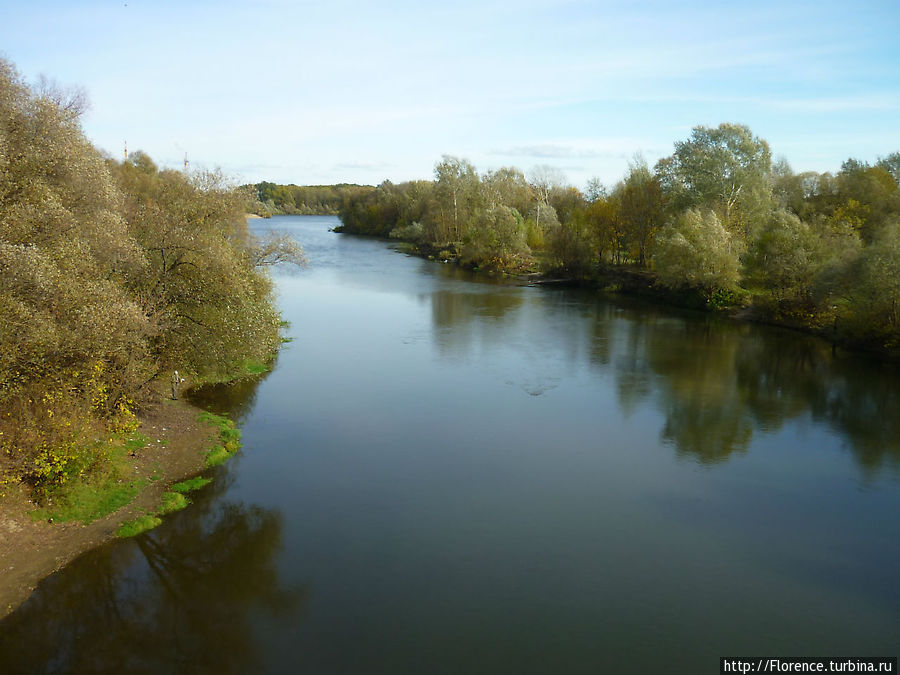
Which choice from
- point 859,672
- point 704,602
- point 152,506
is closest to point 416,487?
point 152,506

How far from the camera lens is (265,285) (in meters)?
22.8

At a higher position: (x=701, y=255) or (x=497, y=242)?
(x=497, y=242)

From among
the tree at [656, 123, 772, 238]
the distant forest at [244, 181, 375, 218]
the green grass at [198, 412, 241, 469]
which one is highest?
the distant forest at [244, 181, 375, 218]

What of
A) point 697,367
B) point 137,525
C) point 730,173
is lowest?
point 137,525

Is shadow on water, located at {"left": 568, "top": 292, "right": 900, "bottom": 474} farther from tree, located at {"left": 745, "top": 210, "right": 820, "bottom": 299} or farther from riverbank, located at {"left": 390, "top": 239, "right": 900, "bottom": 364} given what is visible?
tree, located at {"left": 745, "top": 210, "right": 820, "bottom": 299}

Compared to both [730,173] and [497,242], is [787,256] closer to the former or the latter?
[730,173]

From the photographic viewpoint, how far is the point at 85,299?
1276 cm

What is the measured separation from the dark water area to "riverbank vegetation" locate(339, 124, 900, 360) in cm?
606

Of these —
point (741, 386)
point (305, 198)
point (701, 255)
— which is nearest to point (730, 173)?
point (701, 255)

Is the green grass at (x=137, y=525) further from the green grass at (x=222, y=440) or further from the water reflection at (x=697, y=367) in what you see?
the water reflection at (x=697, y=367)

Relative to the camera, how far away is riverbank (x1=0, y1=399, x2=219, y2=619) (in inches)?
451

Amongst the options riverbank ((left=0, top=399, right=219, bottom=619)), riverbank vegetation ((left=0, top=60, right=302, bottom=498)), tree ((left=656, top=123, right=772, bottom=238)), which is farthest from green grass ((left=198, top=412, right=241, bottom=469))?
tree ((left=656, top=123, right=772, bottom=238))

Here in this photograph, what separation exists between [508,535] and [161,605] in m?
7.04

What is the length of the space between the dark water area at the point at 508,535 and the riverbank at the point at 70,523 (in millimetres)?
430
